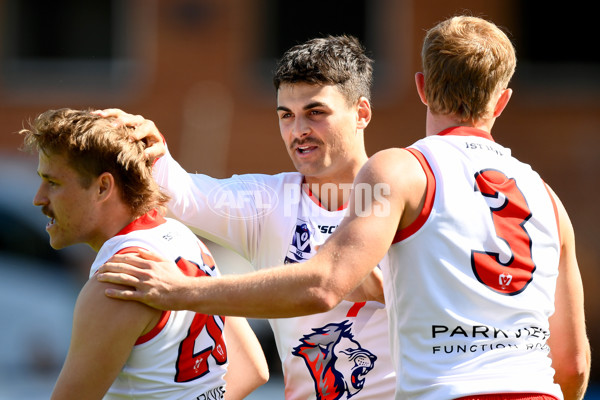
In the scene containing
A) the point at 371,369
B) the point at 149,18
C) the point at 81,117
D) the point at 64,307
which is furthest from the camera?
the point at 149,18

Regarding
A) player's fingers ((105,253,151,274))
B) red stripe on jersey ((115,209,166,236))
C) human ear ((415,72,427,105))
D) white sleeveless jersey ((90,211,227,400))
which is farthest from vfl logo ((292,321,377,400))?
player's fingers ((105,253,151,274))

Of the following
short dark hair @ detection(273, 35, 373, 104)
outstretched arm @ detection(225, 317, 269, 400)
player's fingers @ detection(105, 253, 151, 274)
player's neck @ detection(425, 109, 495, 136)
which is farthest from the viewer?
short dark hair @ detection(273, 35, 373, 104)

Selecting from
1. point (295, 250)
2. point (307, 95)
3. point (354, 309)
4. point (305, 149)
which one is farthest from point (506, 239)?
point (307, 95)

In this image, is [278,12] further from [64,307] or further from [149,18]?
[64,307]

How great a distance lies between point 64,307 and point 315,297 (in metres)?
7.37

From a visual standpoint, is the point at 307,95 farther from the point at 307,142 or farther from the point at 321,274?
the point at 321,274

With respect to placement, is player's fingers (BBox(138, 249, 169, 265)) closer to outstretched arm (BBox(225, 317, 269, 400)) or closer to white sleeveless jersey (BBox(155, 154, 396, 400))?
outstretched arm (BBox(225, 317, 269, 400))

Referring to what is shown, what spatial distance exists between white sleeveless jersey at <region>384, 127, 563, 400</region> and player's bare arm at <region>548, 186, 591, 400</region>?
28 centimetres

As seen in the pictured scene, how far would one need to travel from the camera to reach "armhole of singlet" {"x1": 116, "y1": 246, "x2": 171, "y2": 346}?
2721mm

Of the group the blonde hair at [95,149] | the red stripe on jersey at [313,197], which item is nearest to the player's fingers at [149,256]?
the blonde hair at [95,149]

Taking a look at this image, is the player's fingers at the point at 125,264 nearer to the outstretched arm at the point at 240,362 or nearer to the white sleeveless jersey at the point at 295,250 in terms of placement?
the outstretched arm at the point at 240,362

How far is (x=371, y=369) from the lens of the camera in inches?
140

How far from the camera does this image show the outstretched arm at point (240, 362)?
11.1ft

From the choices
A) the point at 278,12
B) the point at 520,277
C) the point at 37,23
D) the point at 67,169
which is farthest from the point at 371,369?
the point at 37,23
